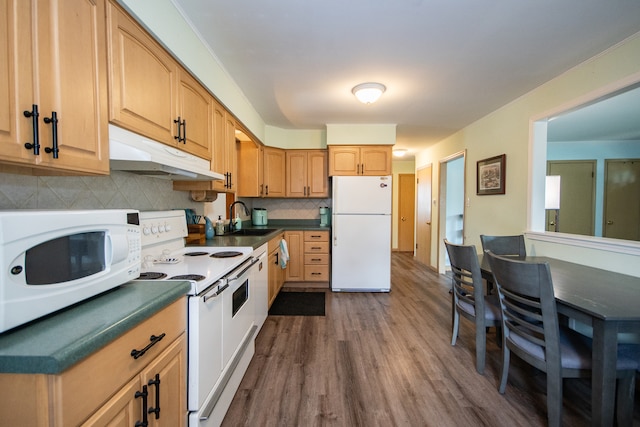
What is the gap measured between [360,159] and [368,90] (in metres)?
1.30

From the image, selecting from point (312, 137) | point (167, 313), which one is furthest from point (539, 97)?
point (167, 313)

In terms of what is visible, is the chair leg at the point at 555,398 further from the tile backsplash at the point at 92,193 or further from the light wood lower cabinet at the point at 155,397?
the tile backsplash at the point at 92,193

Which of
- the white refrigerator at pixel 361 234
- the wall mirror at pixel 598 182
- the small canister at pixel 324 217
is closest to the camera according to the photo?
the white refrigerator at pixel 361 234

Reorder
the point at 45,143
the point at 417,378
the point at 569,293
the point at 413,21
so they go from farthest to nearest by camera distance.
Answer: the point at 417,378
the point at 413,21
the point at 569,293
the point at 45,143

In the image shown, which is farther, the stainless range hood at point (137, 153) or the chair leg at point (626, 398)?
the chair leg at point (626, 398)

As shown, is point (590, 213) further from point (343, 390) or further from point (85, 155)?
point (85, 155)

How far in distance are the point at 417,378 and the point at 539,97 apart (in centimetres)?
279

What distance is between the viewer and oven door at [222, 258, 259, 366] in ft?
5.00

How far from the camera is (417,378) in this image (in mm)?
1845

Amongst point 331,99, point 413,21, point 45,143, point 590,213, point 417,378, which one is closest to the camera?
point 45,143

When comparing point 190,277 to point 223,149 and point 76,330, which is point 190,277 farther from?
point 223,149

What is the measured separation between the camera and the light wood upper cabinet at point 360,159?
12.2ft

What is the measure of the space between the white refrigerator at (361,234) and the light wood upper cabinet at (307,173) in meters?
0.46

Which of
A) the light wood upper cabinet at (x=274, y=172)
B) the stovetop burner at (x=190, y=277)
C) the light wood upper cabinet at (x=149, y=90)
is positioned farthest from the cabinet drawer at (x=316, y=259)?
the stovetop burner at (x=190, y=277)
